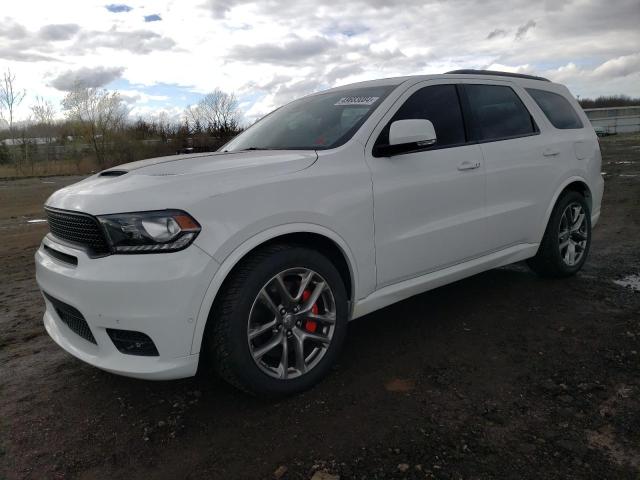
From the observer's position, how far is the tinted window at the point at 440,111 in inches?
137

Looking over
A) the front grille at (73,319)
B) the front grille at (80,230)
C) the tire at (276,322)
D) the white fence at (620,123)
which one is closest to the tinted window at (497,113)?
the tire at (276,322)

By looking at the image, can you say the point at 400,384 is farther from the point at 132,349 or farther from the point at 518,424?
the point at 132,349

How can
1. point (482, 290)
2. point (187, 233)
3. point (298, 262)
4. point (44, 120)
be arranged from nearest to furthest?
point (187, 233), point (298, 262), point (482, 290), point (44, 120)

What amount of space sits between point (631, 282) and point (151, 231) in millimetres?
4306

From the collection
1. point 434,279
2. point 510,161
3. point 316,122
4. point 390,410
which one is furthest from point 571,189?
point 390,410

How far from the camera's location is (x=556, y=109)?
4688 millimetres

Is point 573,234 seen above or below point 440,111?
below

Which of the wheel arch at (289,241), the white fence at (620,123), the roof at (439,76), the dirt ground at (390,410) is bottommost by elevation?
the dirt ground at (390,410)

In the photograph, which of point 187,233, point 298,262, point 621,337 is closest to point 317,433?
point 298,262

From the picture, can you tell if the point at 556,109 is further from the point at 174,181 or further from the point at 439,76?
the point at 174,181

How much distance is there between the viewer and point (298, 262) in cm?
274

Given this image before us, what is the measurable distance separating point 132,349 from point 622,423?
8.03 feet

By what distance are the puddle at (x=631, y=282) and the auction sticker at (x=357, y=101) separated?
2.95 m

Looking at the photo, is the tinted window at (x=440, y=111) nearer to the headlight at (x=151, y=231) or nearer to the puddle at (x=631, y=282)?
the headlight at (x=151, y=231)
